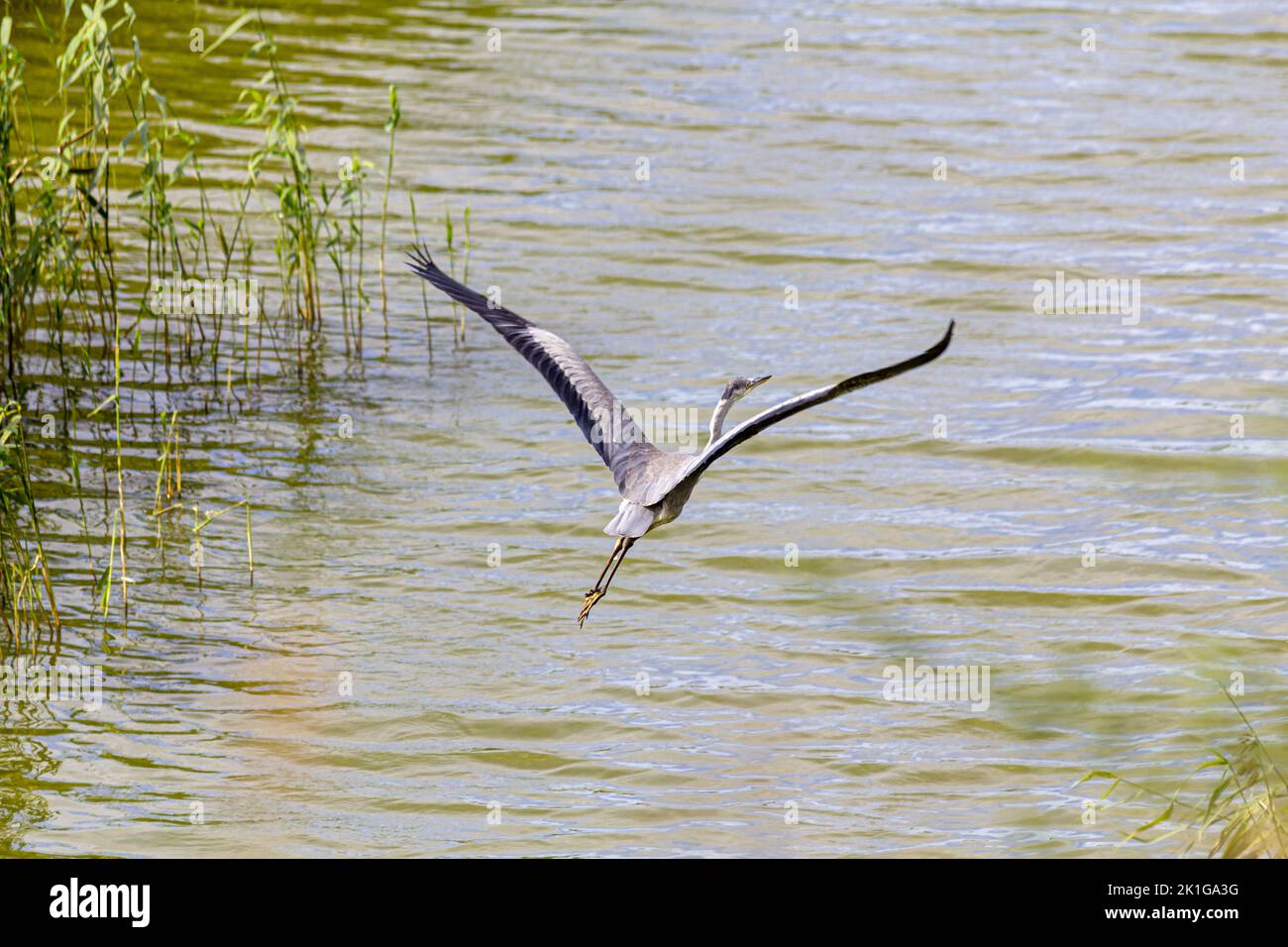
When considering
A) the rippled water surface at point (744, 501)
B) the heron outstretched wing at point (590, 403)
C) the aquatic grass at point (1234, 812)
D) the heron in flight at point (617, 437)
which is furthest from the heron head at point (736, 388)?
the aquatic grass at point (1234, 812)

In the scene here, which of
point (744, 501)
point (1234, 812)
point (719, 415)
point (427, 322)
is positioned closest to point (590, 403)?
point (719, 415)

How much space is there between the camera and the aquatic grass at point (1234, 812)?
4852 millimetres

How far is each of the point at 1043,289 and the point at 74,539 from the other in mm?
6462

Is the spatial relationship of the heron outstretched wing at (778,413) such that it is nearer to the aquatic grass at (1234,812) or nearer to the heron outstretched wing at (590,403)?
the heron outstretched wing at (590,403)

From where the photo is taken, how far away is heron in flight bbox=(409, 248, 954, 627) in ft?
17.1

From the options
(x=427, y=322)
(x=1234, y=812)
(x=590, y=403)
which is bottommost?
(x=1234, y=812)

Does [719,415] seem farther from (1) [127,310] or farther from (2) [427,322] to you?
(1) [127,310]

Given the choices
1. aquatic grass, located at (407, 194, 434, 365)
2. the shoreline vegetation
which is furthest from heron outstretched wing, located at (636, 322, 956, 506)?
aquatic grass, located at (407, 194, 434, 365)

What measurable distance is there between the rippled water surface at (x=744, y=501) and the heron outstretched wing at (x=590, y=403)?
1.39 m

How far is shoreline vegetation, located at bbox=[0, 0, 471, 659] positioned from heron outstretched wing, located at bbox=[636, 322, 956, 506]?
9.24ft

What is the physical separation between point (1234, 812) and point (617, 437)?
2.22 m

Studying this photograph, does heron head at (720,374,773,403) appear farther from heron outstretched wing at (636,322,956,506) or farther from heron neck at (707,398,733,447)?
heron outstretched wing at (636,322,956,506)

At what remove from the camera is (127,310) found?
10562 mm
